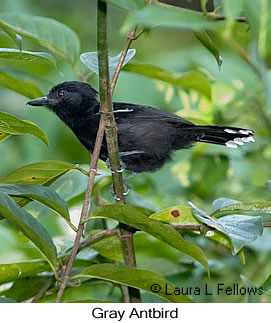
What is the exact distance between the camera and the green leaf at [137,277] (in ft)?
7.27

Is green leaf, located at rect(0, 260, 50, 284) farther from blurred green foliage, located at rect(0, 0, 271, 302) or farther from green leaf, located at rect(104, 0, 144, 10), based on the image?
green leaf, located at rect(104, 0, 144, 10)

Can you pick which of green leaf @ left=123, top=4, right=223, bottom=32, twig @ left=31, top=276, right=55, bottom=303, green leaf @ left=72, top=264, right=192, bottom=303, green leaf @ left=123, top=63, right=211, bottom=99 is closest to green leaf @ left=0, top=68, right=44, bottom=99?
green leaf @ left=123, top=63, right=211, bottom=99

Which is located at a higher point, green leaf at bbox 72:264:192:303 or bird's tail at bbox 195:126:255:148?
green leaf at bbox 72:264:192:303

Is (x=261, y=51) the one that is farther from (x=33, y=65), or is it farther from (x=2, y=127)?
(x=33, y=65)

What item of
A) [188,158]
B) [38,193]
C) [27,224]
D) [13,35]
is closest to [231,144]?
[188,158]

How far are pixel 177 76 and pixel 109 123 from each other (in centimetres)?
149

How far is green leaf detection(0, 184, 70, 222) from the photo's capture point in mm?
2211

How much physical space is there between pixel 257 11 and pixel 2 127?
4.25ft

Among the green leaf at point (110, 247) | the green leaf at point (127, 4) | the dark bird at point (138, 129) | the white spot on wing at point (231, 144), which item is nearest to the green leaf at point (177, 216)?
the green leaf at point (110, 247)

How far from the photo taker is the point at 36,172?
2500mm

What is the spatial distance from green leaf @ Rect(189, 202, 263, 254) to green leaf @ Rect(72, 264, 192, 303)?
29 cm

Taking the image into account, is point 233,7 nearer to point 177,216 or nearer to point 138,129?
point 177,216

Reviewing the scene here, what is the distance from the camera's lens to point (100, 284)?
2992mm
